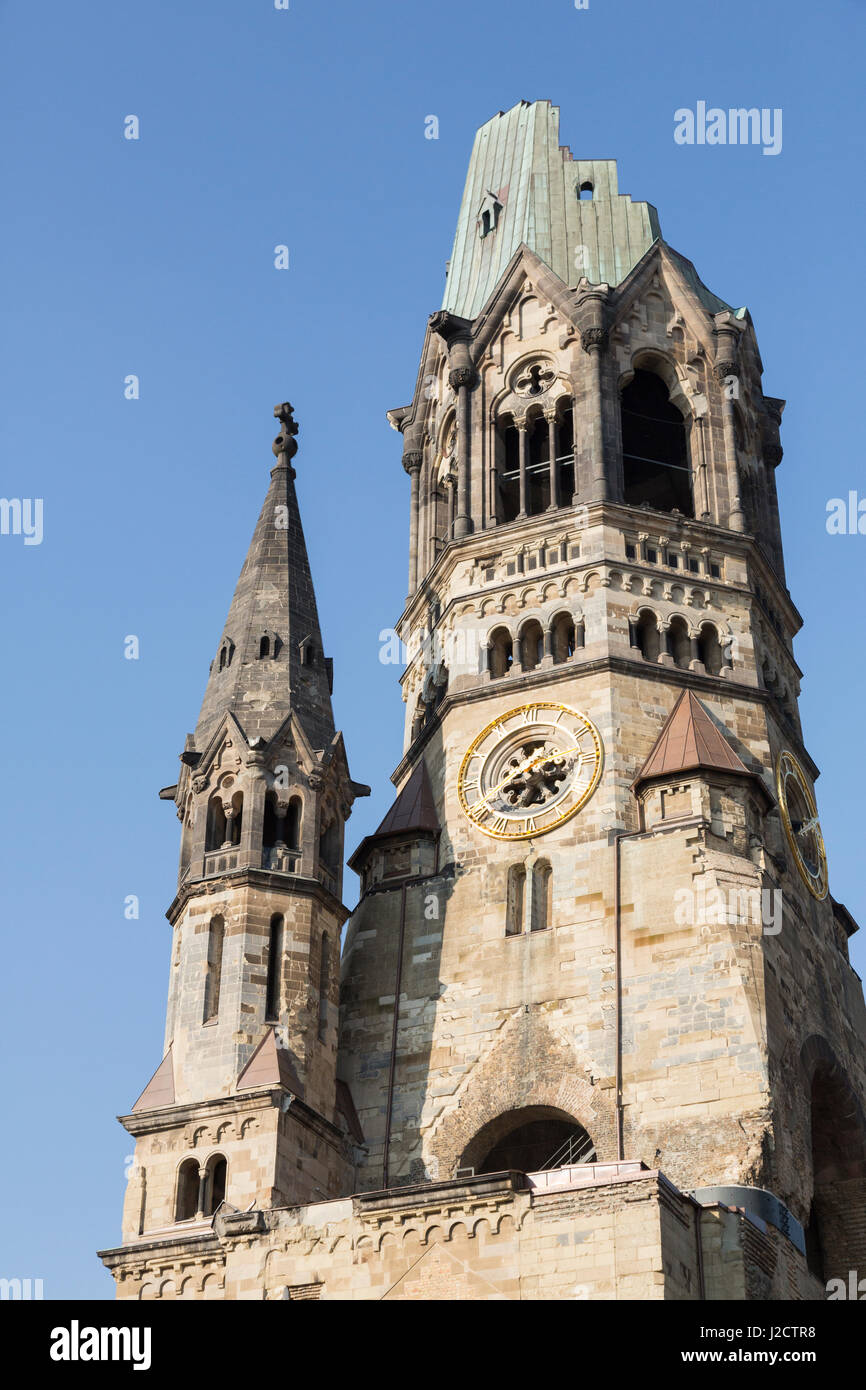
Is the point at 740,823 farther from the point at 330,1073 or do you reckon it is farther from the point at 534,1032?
the point at 330,1073

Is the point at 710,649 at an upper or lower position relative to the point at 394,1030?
upper

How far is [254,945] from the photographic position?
4384 cm

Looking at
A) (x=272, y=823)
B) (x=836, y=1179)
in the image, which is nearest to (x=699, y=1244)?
(x=836, y=1179)

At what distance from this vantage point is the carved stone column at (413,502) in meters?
56.2

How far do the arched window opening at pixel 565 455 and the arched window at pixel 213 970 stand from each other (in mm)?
14754

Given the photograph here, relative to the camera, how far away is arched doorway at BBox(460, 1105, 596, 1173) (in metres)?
43.7

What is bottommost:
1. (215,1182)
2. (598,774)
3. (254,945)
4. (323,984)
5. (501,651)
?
(215,1182)

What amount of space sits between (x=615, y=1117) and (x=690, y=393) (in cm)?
2016

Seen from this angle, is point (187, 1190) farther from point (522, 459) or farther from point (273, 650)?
point (522, 459)

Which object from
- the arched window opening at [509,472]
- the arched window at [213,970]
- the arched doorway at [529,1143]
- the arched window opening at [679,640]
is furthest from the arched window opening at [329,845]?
the arched window opening at [509,472]

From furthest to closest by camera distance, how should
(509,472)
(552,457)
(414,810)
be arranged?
(509,472) < (552,457) < (414,810)

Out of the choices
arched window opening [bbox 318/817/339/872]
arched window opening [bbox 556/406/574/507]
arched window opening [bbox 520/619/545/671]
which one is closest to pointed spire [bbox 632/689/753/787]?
arched window opening [bbox 520/619/545/671]

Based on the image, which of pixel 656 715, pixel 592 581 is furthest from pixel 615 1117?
pixel 592 581

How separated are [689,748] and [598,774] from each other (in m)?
2.03
